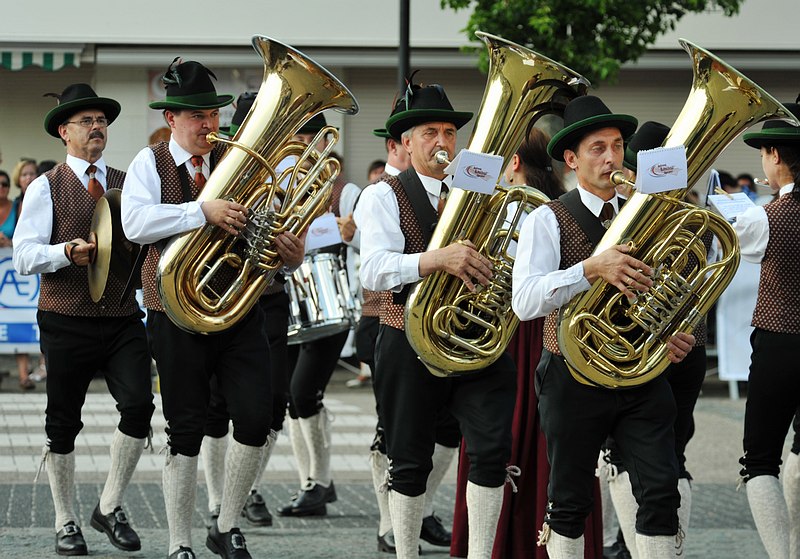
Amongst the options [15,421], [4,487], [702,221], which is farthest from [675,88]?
[702,221]

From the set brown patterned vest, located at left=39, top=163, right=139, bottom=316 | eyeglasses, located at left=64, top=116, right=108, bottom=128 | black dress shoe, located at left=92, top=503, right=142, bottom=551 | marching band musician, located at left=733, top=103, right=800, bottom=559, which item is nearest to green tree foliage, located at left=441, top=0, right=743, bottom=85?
eyeglasses, located at left=64, top=116, right=108, bottom=128

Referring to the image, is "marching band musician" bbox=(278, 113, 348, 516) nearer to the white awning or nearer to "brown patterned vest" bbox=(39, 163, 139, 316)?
"brown patterned vest" bbox=(39, 163, 139, 316)

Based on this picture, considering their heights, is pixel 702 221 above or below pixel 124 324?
above

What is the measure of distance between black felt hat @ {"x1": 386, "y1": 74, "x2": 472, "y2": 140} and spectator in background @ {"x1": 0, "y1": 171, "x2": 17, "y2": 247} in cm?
775

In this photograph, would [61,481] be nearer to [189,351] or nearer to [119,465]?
[119,465]

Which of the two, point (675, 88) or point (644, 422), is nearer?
point (644, 422)

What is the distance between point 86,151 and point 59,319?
868 mm

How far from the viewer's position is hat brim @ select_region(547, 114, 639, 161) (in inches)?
204

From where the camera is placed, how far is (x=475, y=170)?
5340mm

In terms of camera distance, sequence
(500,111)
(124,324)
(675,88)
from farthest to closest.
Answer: (675,88)
(124,324)
(500,111)

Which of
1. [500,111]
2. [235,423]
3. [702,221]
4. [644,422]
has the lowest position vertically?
[235,423]

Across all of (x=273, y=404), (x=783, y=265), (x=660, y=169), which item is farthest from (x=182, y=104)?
(x=783, y=265)

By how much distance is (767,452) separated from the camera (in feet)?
19.2

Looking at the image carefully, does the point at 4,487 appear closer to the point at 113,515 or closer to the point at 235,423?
the point at 113,515
